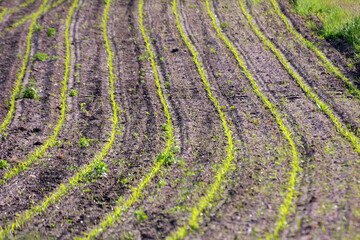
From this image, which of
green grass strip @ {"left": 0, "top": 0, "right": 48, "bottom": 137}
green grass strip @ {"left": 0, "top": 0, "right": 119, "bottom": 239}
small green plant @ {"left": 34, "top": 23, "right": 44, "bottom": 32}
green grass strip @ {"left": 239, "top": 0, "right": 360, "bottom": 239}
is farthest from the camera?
small green plant @ {"left": 34, "top": 23, "right": 44, "bottom": 32}

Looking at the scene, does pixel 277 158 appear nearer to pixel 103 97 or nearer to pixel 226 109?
pixel 226 109

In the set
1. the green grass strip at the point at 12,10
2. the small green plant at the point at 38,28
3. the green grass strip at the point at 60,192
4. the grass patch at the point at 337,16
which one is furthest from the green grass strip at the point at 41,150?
the grass patch at the point at 337,16

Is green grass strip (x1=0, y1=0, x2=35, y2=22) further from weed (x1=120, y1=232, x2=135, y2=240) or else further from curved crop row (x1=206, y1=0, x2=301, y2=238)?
weed (x1=120, y1=232, x2=135, y2=240)

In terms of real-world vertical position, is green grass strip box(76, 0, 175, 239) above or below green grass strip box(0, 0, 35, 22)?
below

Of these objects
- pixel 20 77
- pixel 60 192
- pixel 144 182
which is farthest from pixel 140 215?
pixel 20 77

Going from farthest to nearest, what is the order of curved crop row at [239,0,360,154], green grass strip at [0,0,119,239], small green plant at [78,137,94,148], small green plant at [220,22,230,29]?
small green plant at [220,22,230,29], small green plant at [78,137,94,148], curved crop row at [239,0,360,154], green grass strip at [0,0,119,239]

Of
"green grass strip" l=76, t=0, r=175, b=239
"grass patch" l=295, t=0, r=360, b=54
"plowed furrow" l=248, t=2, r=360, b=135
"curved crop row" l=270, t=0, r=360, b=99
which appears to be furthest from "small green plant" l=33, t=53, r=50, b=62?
"grass patch" l=295, t=0, r=360, b=54
